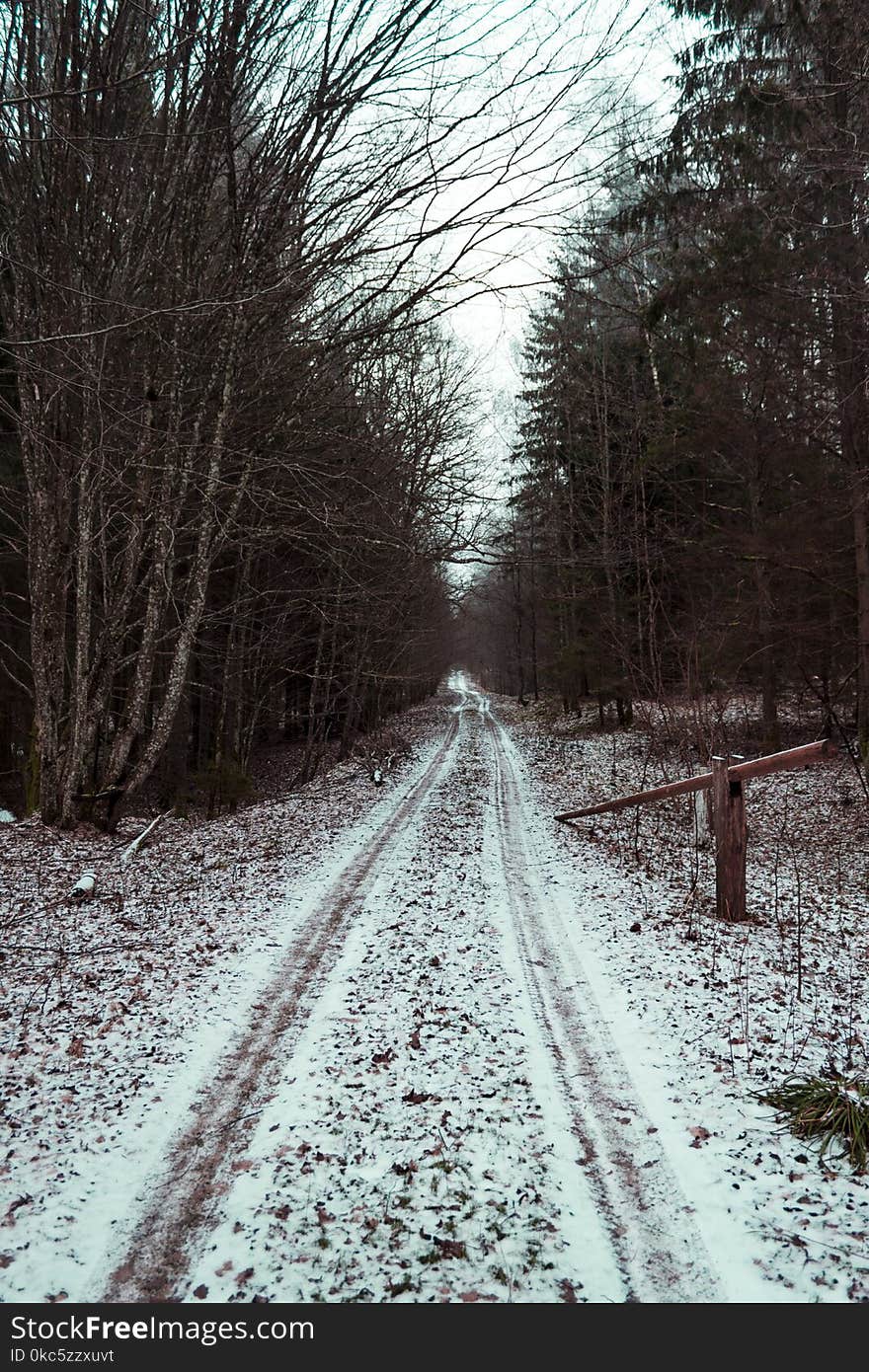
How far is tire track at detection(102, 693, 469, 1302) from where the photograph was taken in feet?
10.3

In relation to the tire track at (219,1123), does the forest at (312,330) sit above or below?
above

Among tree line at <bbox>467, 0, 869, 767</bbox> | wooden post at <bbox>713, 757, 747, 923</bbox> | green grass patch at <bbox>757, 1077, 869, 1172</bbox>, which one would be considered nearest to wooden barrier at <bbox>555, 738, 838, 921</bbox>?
wooden post at <bbox>713, 757, 747, 923</bbox>

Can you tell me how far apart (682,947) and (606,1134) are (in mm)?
3314

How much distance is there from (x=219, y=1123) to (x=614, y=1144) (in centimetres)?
224

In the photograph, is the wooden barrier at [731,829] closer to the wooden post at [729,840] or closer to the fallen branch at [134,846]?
the wooden post at [729,840]

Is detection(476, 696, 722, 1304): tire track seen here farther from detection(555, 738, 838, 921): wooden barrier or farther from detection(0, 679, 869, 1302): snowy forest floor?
detection(555, 738, 838, 921): wooden barrier

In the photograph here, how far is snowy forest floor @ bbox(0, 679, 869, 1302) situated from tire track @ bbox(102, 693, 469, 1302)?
17 millimetres

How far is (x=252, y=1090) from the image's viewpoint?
177 inches

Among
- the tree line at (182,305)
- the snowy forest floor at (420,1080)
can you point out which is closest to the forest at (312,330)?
the tree line at (182,305)

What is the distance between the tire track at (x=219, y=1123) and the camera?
313 cm

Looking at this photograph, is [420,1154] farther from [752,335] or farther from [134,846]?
[752,335]

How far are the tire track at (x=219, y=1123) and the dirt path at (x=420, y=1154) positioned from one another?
0.04 feet

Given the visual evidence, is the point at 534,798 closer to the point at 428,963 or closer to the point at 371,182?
the point at 428,963

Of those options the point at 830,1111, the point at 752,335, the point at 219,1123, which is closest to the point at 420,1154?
the point at 219,1123
